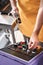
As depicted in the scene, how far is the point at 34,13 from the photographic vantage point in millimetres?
1075

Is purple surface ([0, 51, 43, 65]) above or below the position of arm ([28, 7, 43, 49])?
below

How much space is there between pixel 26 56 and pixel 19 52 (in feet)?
0.20

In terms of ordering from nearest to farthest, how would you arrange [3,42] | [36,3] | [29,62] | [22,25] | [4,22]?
1. [29,62]
2. [36,3]
3. [22,25]
4. [4,22]
5. [3,42]

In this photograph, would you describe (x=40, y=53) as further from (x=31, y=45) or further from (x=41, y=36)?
(x=41, y=36)

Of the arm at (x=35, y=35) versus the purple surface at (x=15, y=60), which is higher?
the arm at (x=35, y=35)

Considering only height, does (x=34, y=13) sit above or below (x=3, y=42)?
above

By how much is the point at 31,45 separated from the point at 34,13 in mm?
284

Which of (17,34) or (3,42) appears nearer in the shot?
(3,42)

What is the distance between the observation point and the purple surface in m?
0.80

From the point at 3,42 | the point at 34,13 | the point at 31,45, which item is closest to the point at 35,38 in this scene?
the point at 31,45

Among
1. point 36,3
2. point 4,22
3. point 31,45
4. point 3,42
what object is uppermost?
point 36,3

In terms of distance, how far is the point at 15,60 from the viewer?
0.83m

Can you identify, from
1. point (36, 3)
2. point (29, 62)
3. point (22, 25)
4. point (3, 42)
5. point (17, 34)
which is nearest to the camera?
point (29, 62)

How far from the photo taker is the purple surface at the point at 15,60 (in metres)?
0.80
